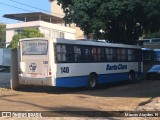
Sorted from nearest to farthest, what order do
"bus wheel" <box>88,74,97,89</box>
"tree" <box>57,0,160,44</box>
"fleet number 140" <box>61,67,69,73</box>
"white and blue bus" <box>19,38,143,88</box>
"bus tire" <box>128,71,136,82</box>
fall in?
"white and blue bus" <box>19,38,143,88</box>
"fleet number 140" <box>61,67,69,73</box>
"bus wheel" <box>88,74,97,89</box>
"tree" <box>57,0,160,44</box>
"bus tire" <box>128,71,136,82</box>

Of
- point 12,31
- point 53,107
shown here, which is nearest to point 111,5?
point 53,107

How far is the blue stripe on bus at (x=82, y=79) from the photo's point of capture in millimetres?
22109

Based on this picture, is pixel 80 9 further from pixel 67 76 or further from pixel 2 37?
pixel 2 37

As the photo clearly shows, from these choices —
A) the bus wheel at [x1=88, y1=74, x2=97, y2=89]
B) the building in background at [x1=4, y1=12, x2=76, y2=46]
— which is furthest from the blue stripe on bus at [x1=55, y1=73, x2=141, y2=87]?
the building in background at [x1=4, y1=12, x2=76, y2=46]

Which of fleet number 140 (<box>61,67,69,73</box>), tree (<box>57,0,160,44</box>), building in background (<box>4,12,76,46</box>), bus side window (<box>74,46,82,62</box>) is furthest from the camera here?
building in background (<box>4,12,76,46</box>)

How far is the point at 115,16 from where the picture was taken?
29516mm

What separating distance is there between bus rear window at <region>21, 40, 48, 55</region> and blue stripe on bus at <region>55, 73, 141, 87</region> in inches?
67.2

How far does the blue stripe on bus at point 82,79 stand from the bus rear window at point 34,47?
1.71 meters

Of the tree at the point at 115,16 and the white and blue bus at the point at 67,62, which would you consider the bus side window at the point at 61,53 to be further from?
the tree at the point at 115,16

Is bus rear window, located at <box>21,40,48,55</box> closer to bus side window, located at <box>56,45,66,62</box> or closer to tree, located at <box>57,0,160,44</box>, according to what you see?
bus side window, located at <box>56,45,66,62</box>

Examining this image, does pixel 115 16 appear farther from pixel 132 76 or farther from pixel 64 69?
pixel 64 69

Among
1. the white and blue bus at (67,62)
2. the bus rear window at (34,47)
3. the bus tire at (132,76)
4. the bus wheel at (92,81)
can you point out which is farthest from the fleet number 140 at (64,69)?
the bus tire at (132,76)

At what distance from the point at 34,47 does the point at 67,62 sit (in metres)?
1.92

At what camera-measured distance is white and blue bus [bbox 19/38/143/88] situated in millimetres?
21562
